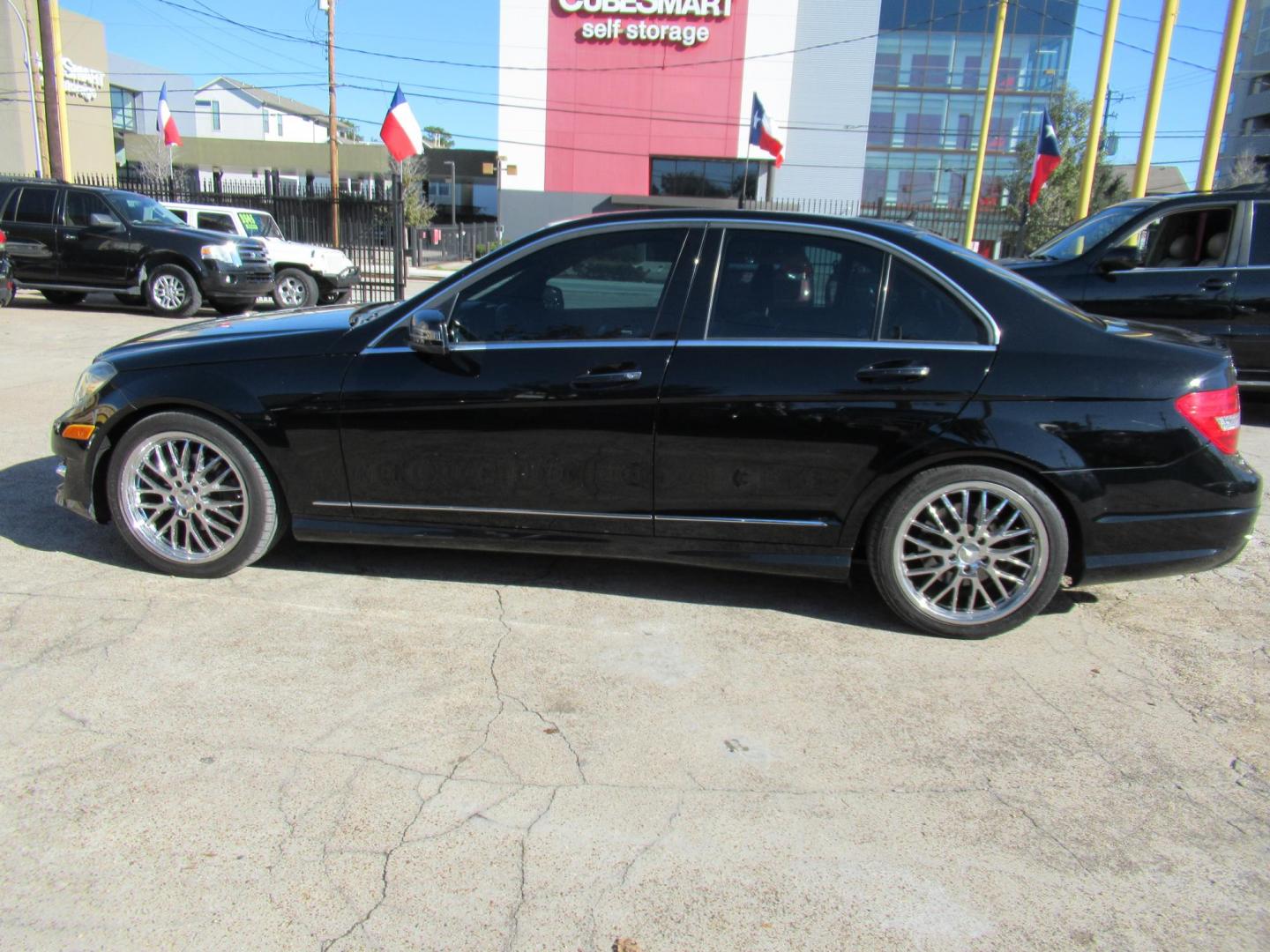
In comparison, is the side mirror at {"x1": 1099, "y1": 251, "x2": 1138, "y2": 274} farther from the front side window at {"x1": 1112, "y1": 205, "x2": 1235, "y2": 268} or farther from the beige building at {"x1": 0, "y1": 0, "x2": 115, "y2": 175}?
the beige building at {"x1": 0, "y1": 0, "x2": 115, "y2": 175}

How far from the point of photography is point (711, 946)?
2174 mm

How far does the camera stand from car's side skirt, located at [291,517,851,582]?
3.86 meters

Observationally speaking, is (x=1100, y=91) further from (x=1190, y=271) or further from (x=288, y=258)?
(x=288, y=258)

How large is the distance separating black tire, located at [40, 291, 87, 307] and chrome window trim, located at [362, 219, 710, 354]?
13.0 meters

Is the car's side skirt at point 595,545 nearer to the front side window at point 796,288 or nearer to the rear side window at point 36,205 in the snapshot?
the front side window at point 796,288

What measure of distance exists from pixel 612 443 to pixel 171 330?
2.42m

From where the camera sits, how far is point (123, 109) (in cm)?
5984

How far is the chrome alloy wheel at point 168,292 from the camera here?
43.7 feet

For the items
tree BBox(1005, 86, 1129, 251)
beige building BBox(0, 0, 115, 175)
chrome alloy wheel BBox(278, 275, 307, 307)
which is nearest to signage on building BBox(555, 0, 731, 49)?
tree BBox(1005, 86, 1129, 251)

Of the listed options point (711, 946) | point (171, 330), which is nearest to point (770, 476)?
point (711, 946)

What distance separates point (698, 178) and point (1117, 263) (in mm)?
40006

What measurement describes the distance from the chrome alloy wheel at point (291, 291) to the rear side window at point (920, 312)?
13276 mm

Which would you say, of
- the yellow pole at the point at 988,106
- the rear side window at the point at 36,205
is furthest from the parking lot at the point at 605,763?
the yellow pole at the point at 988,106

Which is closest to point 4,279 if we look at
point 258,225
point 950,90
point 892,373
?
Result: point 258,225
